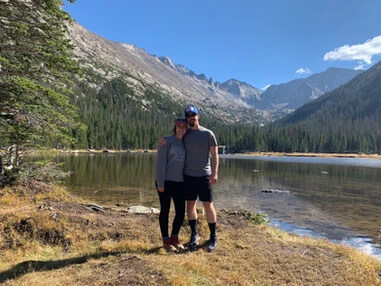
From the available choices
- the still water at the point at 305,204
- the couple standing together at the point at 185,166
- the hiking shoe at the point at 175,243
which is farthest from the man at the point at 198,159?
the still water at the point at 305,204

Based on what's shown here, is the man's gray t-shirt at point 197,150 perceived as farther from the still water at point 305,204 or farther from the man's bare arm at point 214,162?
the still water at point 305,204

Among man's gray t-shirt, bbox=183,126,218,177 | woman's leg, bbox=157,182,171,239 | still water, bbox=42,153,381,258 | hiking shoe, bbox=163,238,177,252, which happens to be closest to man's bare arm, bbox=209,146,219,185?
man's gray t-shirt, bbox=183,126,218,177

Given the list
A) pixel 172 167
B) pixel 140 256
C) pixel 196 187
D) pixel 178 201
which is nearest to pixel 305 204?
pixel 196 187

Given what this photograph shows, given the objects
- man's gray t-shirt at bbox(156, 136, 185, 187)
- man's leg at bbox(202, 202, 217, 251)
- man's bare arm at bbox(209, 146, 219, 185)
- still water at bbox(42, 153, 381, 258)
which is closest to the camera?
man's gray t-shirt at bbox(156, 136, 185, 187)

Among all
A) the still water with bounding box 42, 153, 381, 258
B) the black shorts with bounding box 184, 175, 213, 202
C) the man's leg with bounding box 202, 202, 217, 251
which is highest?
the black shorts with bounding box 184, 175, 213, 202

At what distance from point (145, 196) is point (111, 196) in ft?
9.09

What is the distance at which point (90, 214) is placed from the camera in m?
9.88

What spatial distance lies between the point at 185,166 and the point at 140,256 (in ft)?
7.68

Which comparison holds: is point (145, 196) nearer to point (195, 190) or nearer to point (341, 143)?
point (195, 190)

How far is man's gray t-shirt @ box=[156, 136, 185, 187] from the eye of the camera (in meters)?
7.12

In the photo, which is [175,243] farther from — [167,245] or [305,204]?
[305,204]

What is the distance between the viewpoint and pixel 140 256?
6.73m

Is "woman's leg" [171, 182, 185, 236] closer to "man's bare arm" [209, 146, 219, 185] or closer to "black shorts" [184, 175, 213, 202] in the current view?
"black shorts" [184, 175, 213, 202]

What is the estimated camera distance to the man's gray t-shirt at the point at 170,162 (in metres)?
7.12
